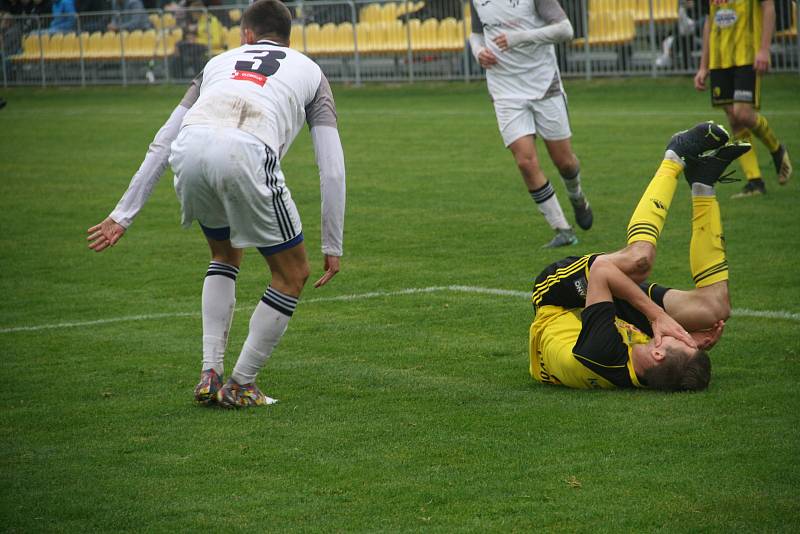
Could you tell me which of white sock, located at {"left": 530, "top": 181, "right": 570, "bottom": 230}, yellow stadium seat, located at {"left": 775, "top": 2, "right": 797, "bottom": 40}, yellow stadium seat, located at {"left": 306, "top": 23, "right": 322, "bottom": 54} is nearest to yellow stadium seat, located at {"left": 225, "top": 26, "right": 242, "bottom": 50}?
yellow stadium seat, located at {"left": 306, "top": 23, "right": 322, "bottom": 54}

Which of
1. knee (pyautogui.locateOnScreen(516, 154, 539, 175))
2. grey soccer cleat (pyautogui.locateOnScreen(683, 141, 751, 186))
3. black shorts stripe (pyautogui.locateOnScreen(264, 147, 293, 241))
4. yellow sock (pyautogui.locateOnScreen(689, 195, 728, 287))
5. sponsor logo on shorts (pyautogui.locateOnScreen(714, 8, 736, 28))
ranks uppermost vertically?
sponsor logo on shorts (pyautogui.locateOnScreen(714, 8, 736, 28))

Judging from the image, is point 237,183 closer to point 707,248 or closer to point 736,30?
point 707,248

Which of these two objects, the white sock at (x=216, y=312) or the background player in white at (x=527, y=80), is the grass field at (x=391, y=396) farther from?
the background player in white at (x=527, y=80)

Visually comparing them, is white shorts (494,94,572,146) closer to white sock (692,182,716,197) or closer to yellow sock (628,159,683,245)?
yellow sock (628,159,683,245)

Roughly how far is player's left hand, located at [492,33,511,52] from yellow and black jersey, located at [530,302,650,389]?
4612 mm

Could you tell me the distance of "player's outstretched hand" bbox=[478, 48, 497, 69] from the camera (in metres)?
10.9

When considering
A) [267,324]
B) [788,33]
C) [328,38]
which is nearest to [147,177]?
[267,324]

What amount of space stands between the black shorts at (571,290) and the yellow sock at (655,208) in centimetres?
36

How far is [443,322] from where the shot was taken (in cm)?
816

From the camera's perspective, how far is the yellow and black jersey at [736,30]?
41.3 feet

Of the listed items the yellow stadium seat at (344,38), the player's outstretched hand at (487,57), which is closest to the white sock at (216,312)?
the player's outstretched hand at (487,57)

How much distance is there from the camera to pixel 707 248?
6957mm

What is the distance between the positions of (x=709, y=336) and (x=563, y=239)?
400 cm

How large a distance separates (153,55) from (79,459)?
1109 inches
